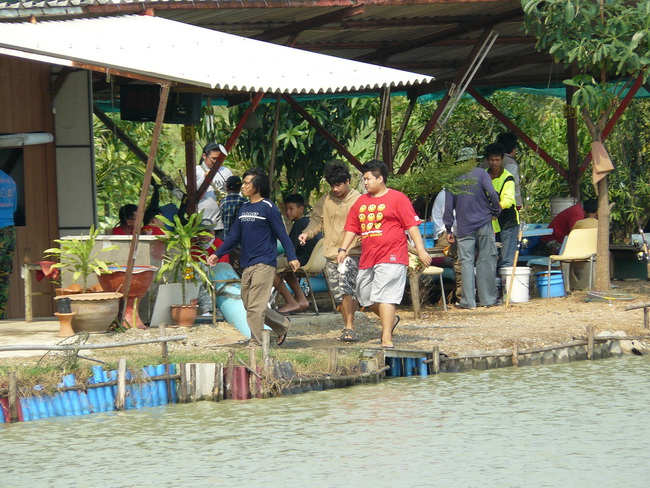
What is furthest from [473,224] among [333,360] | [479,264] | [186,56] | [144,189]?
[144,189]

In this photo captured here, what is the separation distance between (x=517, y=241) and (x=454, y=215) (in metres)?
1.00

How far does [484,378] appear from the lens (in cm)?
948

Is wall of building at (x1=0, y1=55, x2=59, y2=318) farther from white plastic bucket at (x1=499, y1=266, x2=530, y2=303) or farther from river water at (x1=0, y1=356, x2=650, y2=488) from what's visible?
white plastic bucket at (x1=499, y1=266, x2=530, y2=303)

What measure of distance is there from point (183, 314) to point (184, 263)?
19.1 inches

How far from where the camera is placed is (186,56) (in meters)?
10.0

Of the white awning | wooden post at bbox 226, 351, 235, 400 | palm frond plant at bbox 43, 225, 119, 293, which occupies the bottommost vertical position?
wooden post at bbox 226, 351, 235, 400

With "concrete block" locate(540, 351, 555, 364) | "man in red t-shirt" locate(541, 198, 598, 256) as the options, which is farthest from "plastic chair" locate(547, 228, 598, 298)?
"concrete block" locate(540, 351, 555, 364)

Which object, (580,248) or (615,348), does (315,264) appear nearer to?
(615,348)

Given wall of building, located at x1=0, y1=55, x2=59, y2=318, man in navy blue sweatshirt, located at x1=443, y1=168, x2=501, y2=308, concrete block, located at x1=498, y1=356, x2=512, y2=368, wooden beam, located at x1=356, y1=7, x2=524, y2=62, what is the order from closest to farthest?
concrete block, located at x1=498, y1=356, x2=512, y2=368, wall of building, located at x1=0, y1=55, x2=59, y2=318, man in navy blue sweatshirt, located at x1=443, y1=168, x2=501, y2=308, wooden beam, located at x1=356, y1=7, x2=524, y2=62

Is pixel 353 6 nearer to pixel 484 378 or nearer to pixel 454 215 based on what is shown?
pixel 454 215

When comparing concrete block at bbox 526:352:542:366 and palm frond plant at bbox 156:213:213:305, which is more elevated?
palm frond plant at bbox 156:213:213:305

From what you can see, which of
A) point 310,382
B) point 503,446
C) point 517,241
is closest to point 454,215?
point 517,241

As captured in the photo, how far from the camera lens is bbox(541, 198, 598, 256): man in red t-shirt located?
14.3 m

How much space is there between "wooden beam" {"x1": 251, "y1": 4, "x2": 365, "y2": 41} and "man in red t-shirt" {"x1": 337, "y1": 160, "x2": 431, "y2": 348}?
2688 mm
